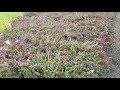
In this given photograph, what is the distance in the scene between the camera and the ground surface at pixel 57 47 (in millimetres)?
5758

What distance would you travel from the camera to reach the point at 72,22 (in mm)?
9133

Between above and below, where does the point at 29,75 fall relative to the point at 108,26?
below

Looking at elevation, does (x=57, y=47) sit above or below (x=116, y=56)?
above

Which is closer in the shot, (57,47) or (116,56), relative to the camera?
(116,56)

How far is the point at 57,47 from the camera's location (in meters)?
6.95

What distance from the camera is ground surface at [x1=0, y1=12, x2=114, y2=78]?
5.76 m
